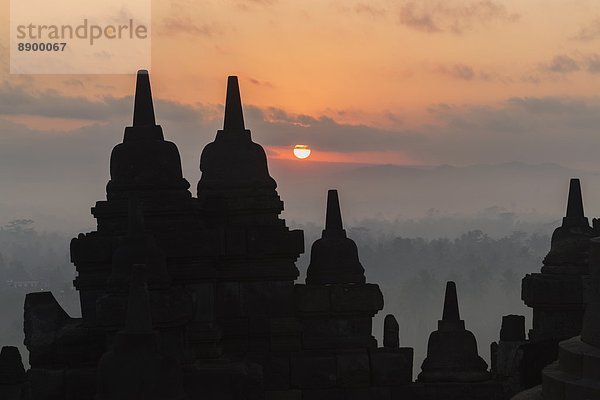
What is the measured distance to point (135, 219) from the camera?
33.3 feet

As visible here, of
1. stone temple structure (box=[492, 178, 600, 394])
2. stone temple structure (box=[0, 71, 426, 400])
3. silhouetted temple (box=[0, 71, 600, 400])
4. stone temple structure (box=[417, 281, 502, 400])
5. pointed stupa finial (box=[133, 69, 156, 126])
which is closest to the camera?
stone temple structure (box=[0, 71, 426, 400])

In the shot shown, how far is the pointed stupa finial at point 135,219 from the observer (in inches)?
397

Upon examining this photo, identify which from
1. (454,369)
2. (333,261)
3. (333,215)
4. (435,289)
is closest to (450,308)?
(454,369)

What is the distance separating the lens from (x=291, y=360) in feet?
41.2

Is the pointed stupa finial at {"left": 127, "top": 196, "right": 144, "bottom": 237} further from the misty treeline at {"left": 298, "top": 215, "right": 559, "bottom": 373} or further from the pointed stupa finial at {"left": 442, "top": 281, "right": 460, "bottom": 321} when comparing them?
the misty treeline at {"left": 298, "top": 215, "right": 559, "bottom": 373}

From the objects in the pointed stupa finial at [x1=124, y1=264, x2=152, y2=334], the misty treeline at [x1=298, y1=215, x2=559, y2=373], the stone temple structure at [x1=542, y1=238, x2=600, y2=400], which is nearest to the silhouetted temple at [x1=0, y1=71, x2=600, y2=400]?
the pointed stupa finial at [x1=124, y1=264, x2=152, y2=334]

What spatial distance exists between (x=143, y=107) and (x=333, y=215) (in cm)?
423

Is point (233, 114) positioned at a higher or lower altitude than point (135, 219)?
higher

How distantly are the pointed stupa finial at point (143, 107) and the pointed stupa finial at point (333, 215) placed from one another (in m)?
3.95

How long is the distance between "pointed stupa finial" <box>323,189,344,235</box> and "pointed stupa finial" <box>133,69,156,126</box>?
3.95 meters

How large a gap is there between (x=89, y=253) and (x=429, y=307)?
377ft

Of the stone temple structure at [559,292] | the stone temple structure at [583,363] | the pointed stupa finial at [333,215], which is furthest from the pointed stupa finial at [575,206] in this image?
the stone temple structure at [583,363]

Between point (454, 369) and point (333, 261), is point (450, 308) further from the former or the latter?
point (333, 261)

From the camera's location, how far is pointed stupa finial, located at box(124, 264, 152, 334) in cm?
902
